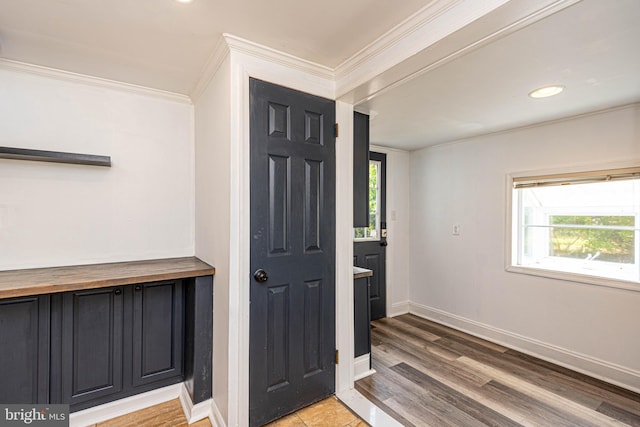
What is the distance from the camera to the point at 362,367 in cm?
245

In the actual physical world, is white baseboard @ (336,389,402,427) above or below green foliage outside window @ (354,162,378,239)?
below

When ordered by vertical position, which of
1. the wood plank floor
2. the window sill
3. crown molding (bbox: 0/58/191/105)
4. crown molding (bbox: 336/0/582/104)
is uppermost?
crown molding (bbox: 0/58/191/105)

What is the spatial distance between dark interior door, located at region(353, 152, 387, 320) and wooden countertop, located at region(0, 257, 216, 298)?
222 centimetres

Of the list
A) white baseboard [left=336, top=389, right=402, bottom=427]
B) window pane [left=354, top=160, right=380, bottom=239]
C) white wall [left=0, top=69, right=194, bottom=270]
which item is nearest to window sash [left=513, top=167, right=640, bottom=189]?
window pane [left=354, top=160, right=380, bottom=239]

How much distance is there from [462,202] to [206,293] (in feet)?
9.64

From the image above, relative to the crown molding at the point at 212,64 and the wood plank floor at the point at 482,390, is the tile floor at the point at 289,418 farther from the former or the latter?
the crown molding at the point at 212,64

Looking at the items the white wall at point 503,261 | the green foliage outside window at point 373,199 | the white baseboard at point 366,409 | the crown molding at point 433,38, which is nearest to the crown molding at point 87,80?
the crown molding at point 433,38

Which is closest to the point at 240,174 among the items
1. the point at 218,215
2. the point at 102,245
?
the point at 218,215

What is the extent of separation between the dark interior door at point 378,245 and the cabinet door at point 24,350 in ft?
9.64

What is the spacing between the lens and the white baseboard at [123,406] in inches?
71.9

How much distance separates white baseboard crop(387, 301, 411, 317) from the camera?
154 inches

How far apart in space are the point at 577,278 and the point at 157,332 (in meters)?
3.41

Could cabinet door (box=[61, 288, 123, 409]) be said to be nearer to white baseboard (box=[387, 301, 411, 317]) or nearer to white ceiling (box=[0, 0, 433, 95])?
white ceiling (box=[0, 0, 433, 95])

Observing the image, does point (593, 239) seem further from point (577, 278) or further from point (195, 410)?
point (195, 410)
